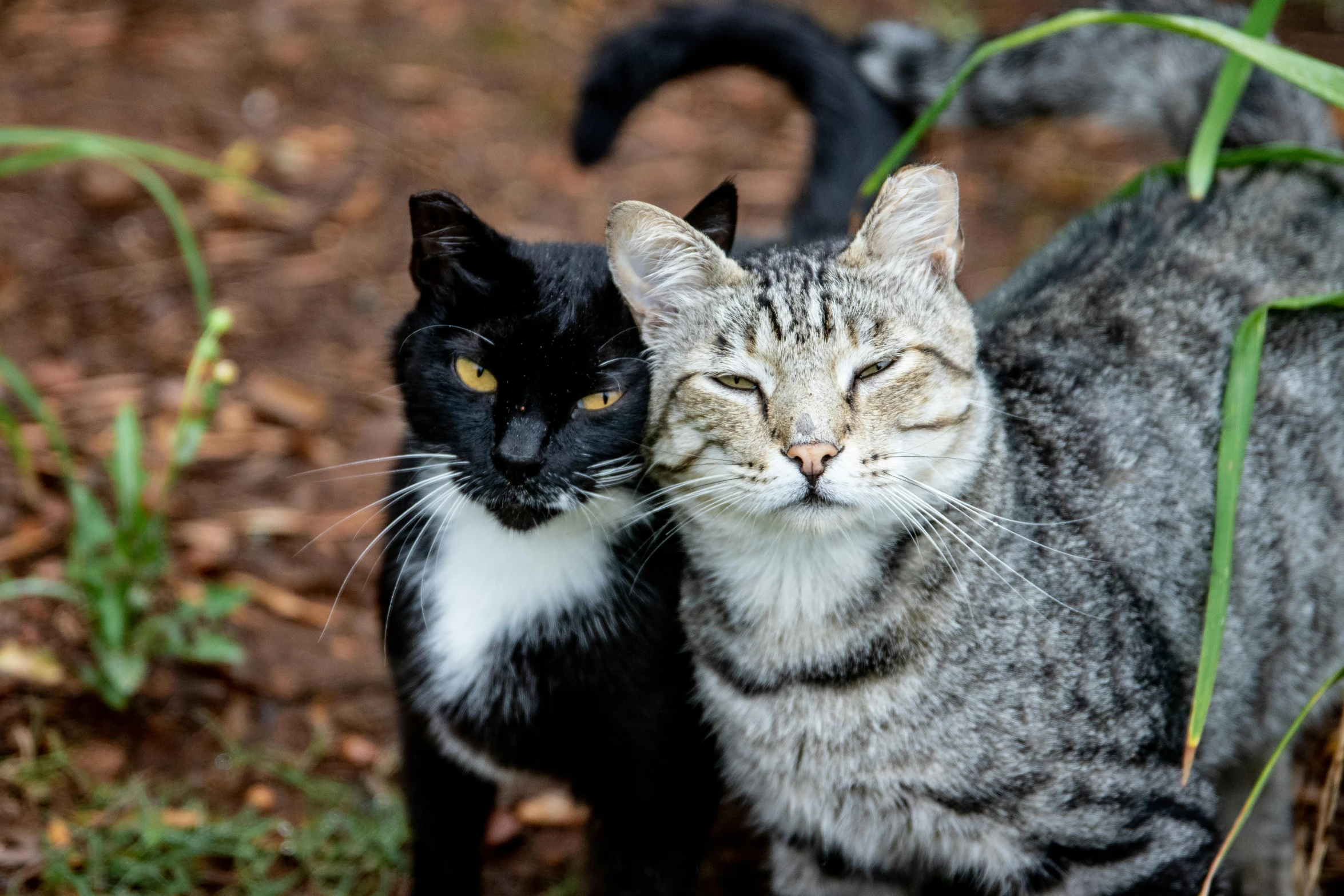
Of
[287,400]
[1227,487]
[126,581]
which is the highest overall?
[1227,487]

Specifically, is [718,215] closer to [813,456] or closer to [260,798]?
[813,456]

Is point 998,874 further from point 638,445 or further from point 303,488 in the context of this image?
point 303,488

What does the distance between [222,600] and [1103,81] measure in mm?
2679

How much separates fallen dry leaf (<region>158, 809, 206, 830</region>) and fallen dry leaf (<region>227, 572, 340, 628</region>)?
0.72 metres

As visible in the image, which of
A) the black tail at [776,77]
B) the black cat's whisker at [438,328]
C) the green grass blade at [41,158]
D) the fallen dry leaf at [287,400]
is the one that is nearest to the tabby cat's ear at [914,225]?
the black cat's whisker at [438,328]

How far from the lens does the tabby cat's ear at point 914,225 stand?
2.27 meters

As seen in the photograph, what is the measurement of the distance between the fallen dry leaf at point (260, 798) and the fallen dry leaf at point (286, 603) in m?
0.56

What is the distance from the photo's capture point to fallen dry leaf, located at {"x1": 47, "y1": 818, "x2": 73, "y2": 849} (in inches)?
112

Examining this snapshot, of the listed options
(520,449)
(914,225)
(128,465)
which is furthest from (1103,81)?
(128,465)

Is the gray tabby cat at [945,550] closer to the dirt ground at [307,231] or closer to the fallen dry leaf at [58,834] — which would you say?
the dirt ground at [307,231]

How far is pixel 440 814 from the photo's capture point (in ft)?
9.04

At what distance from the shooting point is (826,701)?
2400 millimetres

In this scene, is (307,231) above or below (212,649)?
above

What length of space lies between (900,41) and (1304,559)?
5.76 feet
